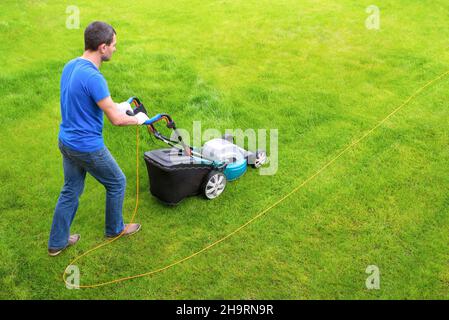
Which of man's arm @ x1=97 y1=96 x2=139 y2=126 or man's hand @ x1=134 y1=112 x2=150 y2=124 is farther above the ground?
man's arm @ x1=97 y1=96 x2=139 y2=126

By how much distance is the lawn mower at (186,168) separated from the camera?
3.66 m

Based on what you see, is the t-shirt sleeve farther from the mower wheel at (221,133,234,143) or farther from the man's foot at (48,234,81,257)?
the mower wheel at (221,133,234,143)

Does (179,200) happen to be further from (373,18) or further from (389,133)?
(373,18)

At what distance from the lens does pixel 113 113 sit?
289 cm

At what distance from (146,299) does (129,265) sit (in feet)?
1.16

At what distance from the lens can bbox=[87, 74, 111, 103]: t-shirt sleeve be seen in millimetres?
2775

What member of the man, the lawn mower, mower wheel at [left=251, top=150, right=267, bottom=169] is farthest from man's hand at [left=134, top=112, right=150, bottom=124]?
mower wheel at [left=251, top=150, right=267, bottom=169]

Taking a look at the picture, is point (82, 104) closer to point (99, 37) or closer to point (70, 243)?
point (99, 37)

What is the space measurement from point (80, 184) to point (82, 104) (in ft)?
2.24

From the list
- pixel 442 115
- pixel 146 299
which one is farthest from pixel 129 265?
pixel 442 115

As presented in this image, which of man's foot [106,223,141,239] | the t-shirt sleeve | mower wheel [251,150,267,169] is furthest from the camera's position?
mower wheel [251,150,267,169]

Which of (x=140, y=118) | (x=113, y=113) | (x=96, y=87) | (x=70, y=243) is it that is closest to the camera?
(x=96, y=87)

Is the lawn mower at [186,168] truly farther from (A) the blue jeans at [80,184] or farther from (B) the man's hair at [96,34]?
(B) the man's hair at [96,34]

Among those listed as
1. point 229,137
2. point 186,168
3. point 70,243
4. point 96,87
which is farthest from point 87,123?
point 229,137
